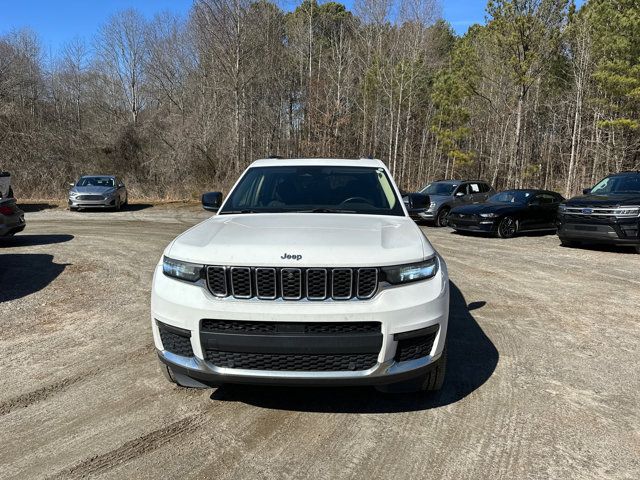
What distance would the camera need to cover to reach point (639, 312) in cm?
592

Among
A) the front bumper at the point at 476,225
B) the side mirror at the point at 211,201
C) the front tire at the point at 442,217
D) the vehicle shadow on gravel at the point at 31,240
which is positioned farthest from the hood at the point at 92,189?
the side mirror at the point at 211,201

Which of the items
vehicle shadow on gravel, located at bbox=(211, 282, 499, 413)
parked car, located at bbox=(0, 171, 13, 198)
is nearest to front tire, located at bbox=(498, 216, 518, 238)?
vehicle shadow on gravel, located at bbox=(211, 282, 499, 413)

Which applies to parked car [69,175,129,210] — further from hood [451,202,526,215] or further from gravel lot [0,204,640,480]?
gravel lot [0,204,640,480]

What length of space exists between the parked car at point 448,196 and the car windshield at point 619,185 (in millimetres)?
5618

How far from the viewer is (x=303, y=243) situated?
9.78 feet

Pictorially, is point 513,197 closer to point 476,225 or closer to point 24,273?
point 476,225

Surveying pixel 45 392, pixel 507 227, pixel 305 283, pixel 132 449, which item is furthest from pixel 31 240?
pixel 507 227

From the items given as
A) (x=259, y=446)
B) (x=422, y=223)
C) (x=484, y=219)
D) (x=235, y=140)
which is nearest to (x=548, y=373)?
(x=259, y=446)

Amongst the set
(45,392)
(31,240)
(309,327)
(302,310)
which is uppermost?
(302,310)

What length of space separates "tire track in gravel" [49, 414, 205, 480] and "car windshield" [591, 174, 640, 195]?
→ 11489 mm

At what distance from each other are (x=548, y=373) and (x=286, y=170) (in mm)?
3074

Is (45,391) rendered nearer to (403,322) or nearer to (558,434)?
(403,322)

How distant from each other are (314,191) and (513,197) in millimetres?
12001

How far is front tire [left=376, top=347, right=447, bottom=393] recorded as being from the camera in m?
3.04
